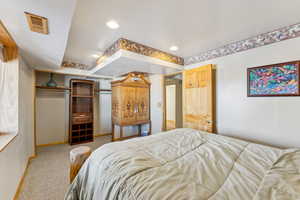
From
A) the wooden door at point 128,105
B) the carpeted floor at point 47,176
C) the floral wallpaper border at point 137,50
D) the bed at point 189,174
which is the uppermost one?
the floral wallpaper border at point 137,50

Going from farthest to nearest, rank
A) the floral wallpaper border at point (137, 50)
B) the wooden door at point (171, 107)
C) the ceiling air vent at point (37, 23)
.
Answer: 1. the wooden door at point (171, 107)
2. the floral wallpaper border at point (137, 50)
3. the ceiling air vent at point (37, 23)

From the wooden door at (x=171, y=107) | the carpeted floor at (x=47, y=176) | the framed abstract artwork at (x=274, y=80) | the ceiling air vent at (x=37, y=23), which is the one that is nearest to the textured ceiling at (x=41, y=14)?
the ceiling air vent at (x=37, y=23)

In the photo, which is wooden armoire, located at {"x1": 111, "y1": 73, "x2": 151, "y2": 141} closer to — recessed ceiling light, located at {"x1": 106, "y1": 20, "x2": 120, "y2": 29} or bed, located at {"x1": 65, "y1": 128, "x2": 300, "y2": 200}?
recessed ceiling light, located at {"x1": 106, "y1": 20, "x2": 120, "y2": 29}

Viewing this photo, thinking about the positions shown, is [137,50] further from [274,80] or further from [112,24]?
[274,80]

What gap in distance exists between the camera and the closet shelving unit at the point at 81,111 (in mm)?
3742

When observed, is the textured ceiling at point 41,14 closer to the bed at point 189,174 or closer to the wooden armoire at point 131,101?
the bed at point 189,174

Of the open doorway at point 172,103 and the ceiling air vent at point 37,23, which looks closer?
the ceiling air vent at point 37,23

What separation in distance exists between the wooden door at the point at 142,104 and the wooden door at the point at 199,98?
1512 mm

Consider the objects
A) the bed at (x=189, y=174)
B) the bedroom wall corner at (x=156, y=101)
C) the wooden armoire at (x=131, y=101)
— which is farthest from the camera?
the bedroom wall corner at (x=156, y=101)

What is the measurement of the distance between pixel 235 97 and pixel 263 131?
715mm

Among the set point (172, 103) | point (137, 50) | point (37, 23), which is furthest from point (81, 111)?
point (37, 23)

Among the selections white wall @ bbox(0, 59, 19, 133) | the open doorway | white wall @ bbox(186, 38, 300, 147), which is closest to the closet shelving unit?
white wall @ bbox(0, 59, 19, 133)

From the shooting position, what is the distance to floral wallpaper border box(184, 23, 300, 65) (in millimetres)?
1846

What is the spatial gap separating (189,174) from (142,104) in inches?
126
